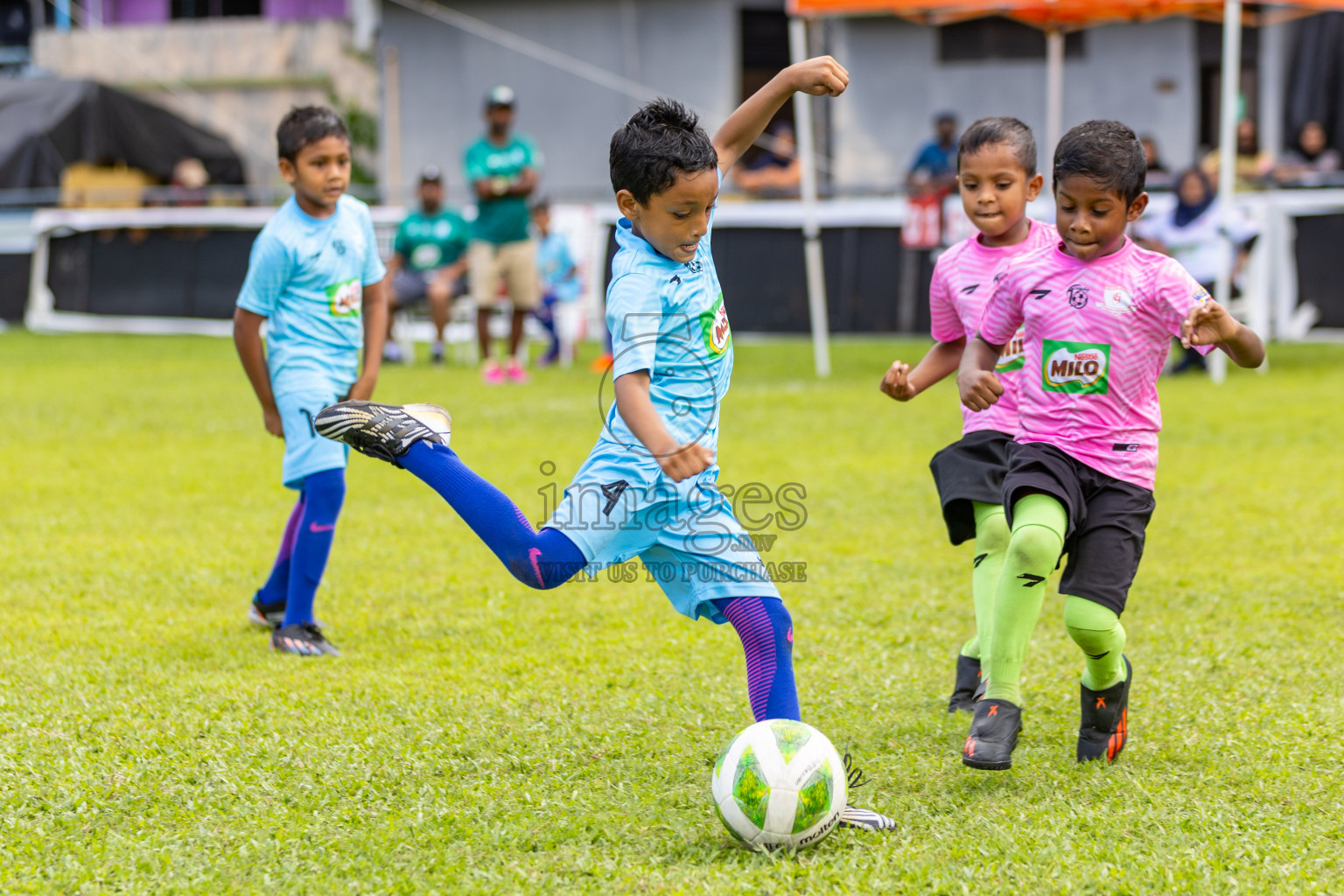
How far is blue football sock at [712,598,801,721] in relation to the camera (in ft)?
10.8

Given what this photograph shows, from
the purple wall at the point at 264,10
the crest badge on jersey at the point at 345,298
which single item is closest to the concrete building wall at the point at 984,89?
the purple wall at the point at 264,10

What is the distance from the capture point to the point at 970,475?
4.00 meters

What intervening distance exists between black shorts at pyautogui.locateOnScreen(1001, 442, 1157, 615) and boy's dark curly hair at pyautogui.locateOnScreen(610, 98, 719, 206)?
1.09m

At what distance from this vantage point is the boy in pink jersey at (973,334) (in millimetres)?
3998

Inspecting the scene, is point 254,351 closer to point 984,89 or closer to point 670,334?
point 670,334

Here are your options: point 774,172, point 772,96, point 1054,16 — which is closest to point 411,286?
point 774,172

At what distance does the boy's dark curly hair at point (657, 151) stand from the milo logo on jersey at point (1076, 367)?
1036mm

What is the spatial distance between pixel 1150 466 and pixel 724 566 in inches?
45.0

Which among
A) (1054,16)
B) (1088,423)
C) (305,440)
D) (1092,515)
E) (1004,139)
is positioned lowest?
(1092,515)

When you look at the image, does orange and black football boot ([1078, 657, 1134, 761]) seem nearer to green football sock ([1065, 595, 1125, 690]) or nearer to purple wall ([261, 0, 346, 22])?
green football sock ([1065, 595, 1125, 690])

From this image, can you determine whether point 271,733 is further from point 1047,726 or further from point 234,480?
point 234,480

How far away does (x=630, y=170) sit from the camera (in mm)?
3160

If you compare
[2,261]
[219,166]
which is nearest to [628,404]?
[2,261]

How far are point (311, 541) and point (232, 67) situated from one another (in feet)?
76.3
